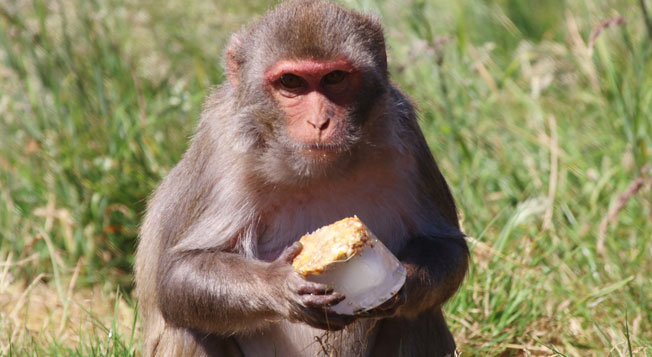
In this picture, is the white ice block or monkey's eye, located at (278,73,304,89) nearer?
the white ice block

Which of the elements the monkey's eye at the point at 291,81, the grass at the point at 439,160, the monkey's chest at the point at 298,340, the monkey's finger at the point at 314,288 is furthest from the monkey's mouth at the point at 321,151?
the grass at the point at 439,160

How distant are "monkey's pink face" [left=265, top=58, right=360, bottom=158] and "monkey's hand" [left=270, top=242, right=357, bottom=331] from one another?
0.46m

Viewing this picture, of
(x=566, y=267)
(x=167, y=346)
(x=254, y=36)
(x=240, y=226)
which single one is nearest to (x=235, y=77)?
(x=254, y=36)

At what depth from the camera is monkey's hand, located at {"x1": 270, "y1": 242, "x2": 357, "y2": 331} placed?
3906 mm

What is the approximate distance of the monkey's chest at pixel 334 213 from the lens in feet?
14.8

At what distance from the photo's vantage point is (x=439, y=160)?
7.25 metres

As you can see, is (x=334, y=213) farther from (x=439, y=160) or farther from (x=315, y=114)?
(x=439, y=160)

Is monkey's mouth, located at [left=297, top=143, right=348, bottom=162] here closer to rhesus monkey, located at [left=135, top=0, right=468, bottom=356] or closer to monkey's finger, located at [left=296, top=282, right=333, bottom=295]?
rhesus monkey, located at [left=135, top=0, right=468, bottom=356]

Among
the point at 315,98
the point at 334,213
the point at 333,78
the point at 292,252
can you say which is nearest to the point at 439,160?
the point at 334,213

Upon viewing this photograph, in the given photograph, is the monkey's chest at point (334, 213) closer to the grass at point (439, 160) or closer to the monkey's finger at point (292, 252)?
the monkey's finger at point (292, 252)

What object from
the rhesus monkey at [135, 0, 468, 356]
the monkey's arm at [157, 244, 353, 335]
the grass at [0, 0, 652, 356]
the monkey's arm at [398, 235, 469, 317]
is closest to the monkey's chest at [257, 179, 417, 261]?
the rhesus monkey at [135, 0, 468, 356]

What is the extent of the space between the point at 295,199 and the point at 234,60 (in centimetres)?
74

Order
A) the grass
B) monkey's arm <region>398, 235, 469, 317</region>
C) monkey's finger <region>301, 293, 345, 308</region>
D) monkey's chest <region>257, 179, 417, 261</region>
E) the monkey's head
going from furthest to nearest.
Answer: the grass → monkey's chest <region>257, 179, 417, 261</region> → monkey's arm <region>398, 235, 469, 317</region> → the monkey's head → monkey's finger <region>301, 293, 345, 308</region>

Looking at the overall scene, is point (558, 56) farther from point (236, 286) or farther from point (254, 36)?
point (236, 286)
